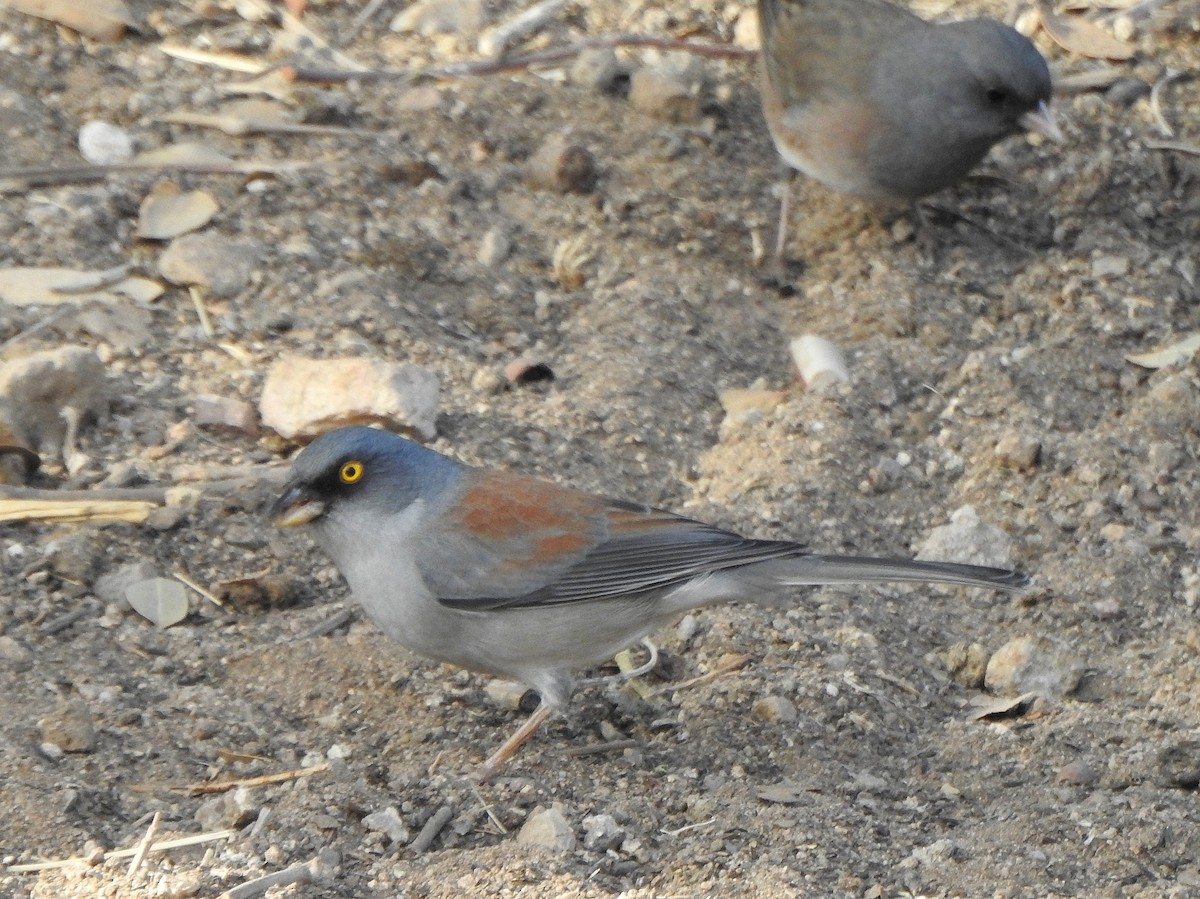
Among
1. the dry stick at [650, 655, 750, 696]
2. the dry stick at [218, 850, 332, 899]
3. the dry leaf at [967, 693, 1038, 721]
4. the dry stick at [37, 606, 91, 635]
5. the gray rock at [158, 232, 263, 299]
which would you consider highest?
the dry stick at [218, 850, 332, 899]

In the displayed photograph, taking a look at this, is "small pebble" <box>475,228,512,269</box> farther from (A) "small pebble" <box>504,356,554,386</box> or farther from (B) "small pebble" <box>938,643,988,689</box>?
(B) "small pebble" <box>938,643,988,689</box>

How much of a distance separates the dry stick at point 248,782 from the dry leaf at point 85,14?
441 cm

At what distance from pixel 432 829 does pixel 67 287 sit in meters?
2.83

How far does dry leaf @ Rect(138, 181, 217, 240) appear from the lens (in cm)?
606

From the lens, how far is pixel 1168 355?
611cm

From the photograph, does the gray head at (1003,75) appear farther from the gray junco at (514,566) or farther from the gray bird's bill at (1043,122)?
the gray junco at (514,566)

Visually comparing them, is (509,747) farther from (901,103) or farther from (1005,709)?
(901,103)

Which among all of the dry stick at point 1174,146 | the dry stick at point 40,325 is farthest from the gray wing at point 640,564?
the dry stick at point 1174,146

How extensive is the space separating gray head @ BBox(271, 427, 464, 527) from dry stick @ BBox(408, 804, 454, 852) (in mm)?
894

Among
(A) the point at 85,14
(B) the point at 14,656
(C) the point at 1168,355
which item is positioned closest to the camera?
(B) the point at 14,656

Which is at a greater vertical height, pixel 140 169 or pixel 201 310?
pixel 140 169

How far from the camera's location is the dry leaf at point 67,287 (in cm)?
559

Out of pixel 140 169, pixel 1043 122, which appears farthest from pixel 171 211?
pixel 1043 122

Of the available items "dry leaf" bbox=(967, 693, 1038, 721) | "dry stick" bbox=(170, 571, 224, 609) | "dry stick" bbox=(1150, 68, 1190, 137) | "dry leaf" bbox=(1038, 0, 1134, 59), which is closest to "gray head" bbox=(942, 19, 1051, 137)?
"dry stick" bbox=(1150, 68, 1190, 137)
